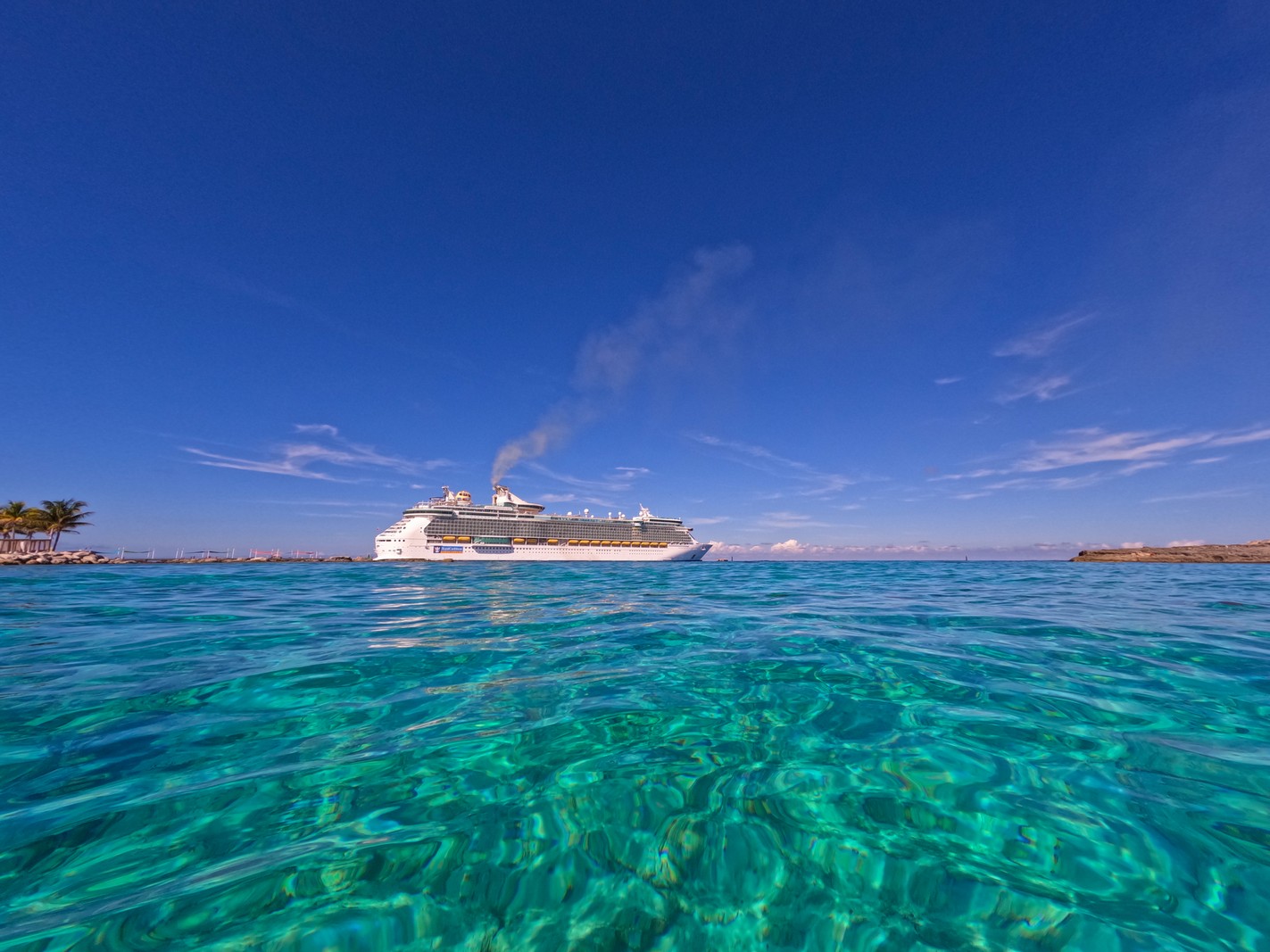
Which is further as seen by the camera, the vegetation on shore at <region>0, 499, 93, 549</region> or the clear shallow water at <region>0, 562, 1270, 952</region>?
the vegetation on shore at <region>0, 499, 93, 549</region>

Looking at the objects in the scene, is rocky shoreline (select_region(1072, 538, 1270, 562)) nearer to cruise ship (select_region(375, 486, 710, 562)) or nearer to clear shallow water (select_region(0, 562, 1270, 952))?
cruise ship (select_region(375, 486, 710, 562))

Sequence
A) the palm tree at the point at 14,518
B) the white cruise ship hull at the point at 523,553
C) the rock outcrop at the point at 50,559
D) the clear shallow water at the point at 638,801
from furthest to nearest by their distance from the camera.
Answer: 1. the white cruise ship hull at the point at 523,553
2. the palm tree at the point at 14,518
3. the rock outcrop at the point at 50,559
4. the clear shallow water at the point at 638,801

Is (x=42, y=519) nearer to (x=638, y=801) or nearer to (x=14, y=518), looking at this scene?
(x=14, y=518)

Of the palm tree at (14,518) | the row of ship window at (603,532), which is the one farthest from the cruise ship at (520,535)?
the palm tree at (14,518)

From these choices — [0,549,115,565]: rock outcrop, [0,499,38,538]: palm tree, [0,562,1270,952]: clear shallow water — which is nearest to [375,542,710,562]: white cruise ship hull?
[0,549,115,565]: rock outcrop

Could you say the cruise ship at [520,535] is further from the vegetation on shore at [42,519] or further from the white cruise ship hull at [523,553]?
the vegetation on shore at [42,519]

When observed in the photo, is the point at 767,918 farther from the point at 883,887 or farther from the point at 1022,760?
the point at 1022,760
